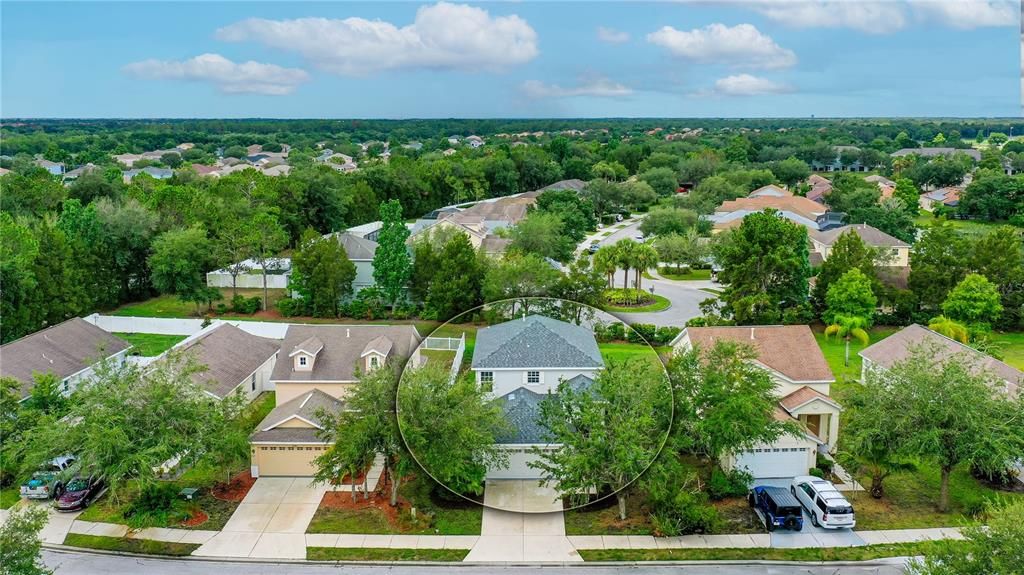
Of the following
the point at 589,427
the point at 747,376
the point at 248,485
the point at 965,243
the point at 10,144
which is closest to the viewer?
the point at 589,427

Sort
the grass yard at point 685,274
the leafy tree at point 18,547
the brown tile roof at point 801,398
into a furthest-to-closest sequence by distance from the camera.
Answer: the grass yard at point 685,274
the brown tile roof at point 801,398
the leafy tree at point 18,547

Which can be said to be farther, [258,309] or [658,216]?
[658,216]

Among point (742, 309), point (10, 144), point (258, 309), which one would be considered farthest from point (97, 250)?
point (10, 144)

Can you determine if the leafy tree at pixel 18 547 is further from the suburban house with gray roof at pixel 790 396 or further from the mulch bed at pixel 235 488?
the suburban house with gray roof at pixel 790 396

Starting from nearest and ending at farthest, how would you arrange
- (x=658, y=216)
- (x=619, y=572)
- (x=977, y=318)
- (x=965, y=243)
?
(x=619, y=572), (x=977, y=318), (x=965, y=243), (x=658, y=216)

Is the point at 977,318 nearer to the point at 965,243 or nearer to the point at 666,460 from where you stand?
the point at 965,243

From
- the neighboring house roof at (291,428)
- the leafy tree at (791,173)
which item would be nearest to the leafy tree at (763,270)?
the neighboring house roof at (291,428)

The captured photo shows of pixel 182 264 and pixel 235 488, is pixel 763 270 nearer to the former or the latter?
pixel 235 488
